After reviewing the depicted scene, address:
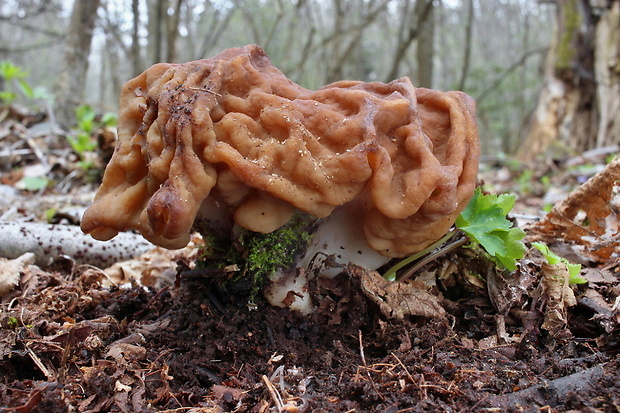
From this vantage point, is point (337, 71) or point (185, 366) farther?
point (337, 71)

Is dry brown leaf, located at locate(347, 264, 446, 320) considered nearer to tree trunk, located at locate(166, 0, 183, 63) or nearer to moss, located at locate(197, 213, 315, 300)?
moss, located at locate(197, 213, 315, 300)

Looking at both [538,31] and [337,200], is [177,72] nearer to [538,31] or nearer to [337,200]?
[337,200]

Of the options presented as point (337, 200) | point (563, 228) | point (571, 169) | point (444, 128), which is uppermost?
point (444, 128)

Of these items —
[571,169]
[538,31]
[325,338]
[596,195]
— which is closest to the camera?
[325,338]

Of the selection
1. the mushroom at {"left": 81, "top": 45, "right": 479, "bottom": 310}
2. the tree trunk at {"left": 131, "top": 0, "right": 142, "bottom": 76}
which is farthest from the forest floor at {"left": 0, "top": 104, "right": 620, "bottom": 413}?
the tree trunk at {"left": 131, "top": 0, "right": 142, "bottom": 76}

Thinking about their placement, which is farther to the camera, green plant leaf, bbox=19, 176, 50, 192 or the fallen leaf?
green plant leaf, bbox=19, 176, 50, 192

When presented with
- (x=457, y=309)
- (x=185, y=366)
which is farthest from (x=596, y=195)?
(x=185, y=366)

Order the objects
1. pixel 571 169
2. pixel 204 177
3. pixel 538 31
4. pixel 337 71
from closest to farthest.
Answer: pixel 204 177 < pixel 571 169 < pixel 337 71 < pixel 538 31
